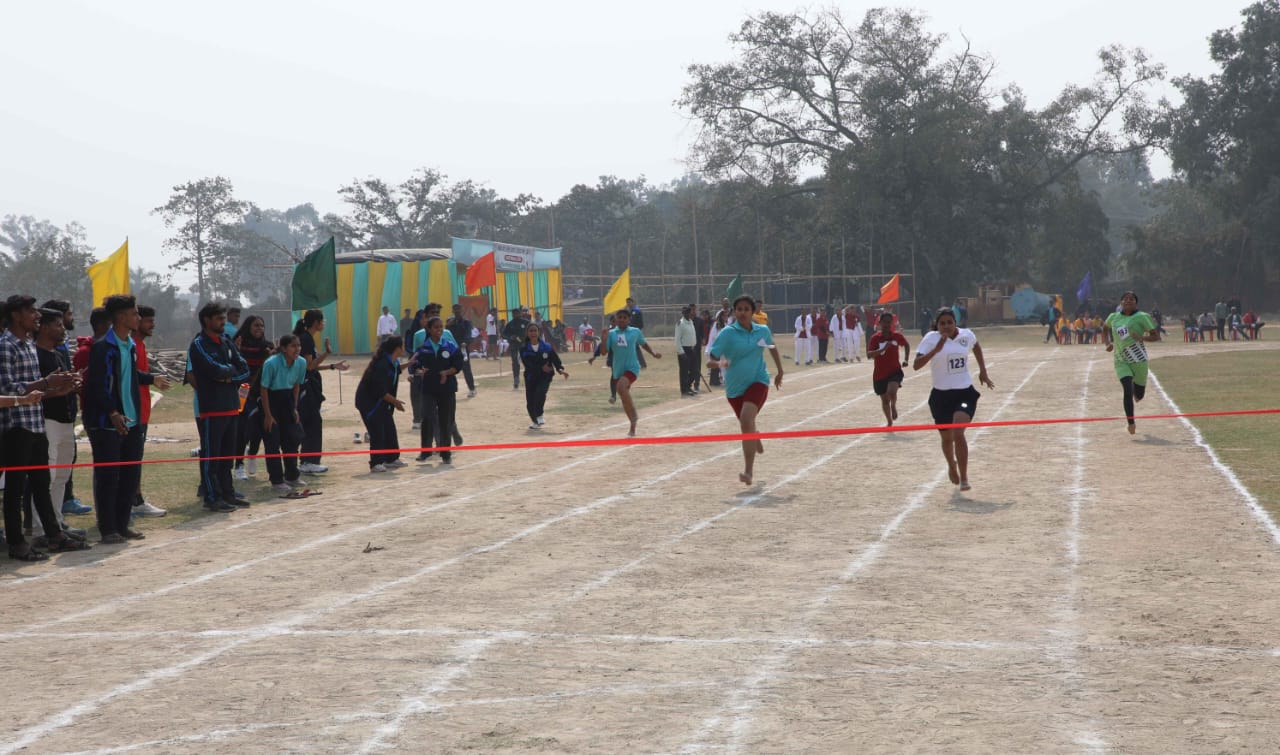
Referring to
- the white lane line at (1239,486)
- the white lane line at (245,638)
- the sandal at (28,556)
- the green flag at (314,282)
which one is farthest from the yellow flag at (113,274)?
the white lane line at (1239,486)

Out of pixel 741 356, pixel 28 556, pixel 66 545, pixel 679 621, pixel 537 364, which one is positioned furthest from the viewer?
pixel 537 364

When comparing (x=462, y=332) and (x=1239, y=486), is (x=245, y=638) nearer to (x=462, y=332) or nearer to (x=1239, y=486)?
(x=1239, y=486)

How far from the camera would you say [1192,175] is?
6606 centimetres

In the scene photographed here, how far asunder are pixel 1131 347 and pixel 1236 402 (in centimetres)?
520

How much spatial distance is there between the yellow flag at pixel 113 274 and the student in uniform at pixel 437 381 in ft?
18.7

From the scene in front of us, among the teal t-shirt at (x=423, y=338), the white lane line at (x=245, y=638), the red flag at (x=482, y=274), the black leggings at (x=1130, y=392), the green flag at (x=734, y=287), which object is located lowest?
the white lane line at (x=245, y=638)

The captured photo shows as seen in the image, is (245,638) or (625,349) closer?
(245,638)

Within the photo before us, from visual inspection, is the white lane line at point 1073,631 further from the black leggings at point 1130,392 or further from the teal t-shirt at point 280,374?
the teal t-shirt at point 280,374

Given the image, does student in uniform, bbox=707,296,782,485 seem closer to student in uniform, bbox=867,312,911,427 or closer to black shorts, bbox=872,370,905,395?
student in uniform, bbox=867,312,911,427

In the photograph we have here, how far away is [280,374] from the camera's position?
42.1 feet

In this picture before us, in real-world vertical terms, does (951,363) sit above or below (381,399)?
above

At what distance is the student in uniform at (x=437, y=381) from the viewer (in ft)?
49.0

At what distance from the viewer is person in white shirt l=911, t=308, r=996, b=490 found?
1134 centimetres

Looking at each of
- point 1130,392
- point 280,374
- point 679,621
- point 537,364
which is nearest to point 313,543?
point 280,374
